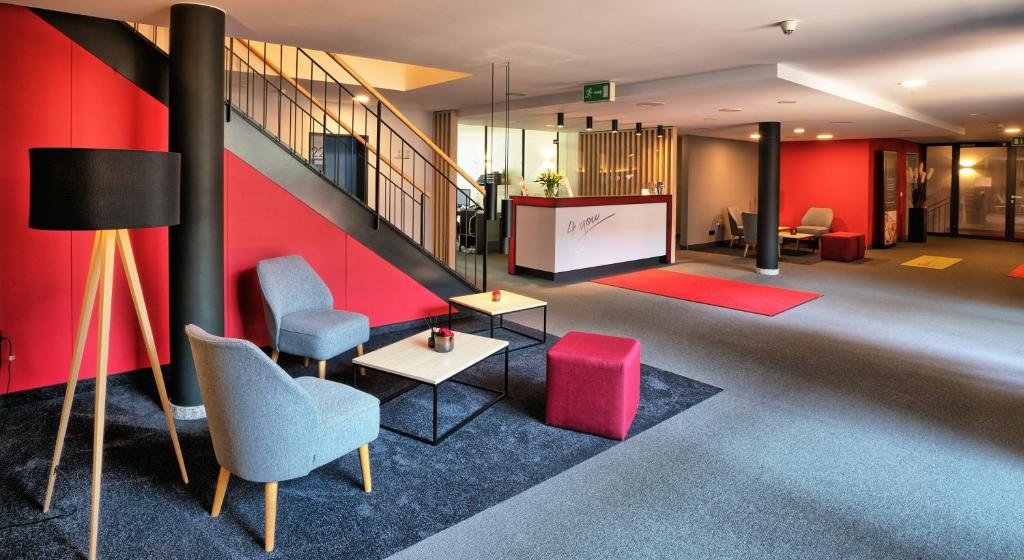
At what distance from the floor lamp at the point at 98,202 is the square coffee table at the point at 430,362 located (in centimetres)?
142

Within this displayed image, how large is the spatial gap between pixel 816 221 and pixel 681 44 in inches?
434

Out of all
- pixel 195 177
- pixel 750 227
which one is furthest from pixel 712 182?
pixel 195 177

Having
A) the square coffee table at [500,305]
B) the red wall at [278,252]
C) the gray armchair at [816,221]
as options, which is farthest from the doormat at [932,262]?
the red wall at [278,252]

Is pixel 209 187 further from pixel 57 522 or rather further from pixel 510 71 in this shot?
pixel 510 71

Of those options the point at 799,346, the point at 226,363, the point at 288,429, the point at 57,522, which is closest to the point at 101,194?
the point at 226,363

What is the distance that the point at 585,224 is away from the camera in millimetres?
9875

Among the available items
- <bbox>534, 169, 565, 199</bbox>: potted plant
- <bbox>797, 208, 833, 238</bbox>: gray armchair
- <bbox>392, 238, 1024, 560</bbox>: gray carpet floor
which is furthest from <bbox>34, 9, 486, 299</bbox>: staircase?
<bbox>797, 208, 833, 238</bbox>: gray armchair

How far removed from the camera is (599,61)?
20.5ft

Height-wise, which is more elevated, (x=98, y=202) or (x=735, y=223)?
(x=735, y=223)

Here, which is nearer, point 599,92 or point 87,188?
point 87,188

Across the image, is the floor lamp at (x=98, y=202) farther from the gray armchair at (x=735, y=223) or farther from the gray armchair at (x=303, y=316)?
the gray armchair at (x=735, y=223)

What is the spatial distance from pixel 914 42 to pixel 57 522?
266 inches

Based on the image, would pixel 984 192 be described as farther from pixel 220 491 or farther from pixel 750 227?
pixel 220 491

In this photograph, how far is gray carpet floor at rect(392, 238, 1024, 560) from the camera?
273 cm
